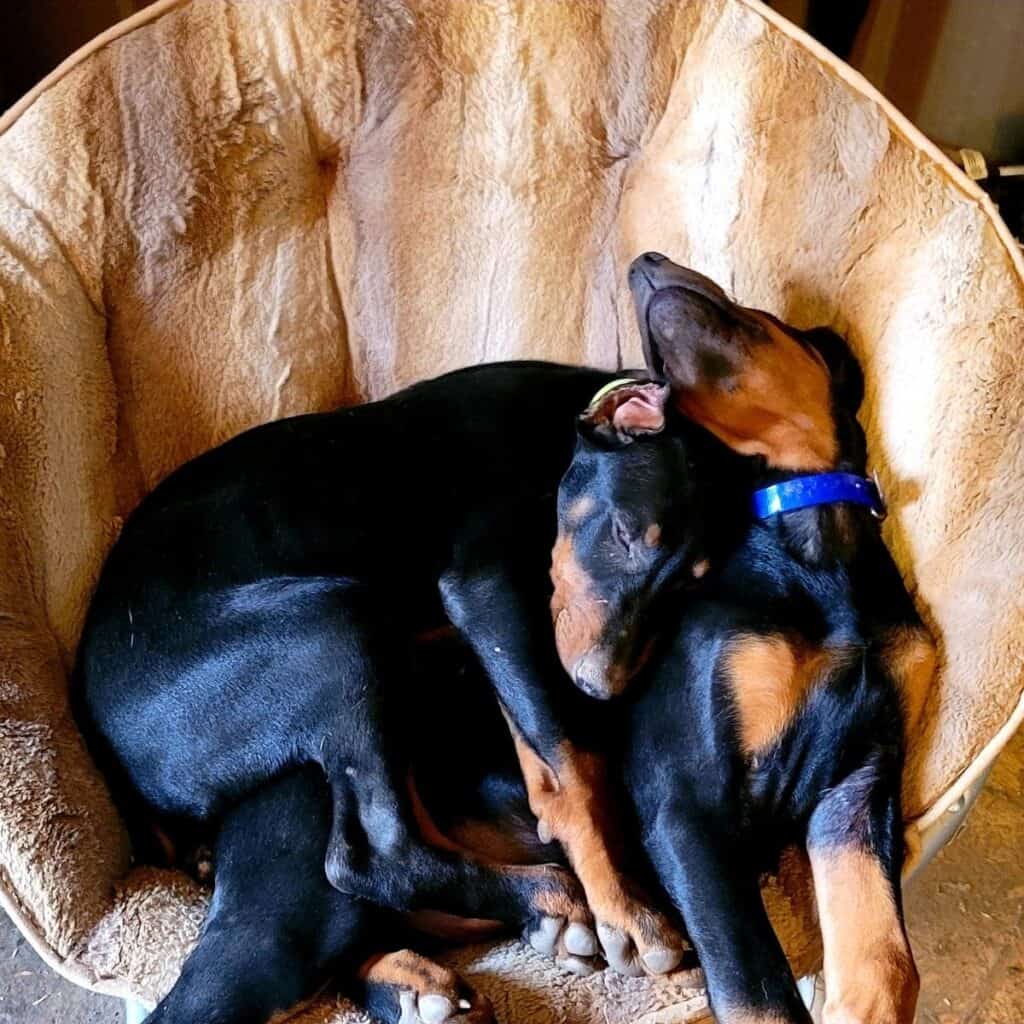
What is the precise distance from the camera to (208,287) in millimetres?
2279

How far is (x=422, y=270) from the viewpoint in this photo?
7.91ft

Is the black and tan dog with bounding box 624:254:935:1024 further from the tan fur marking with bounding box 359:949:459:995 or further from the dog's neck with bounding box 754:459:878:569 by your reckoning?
the tan fur marking with bounding box 359:949:459:995

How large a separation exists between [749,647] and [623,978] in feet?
1.59

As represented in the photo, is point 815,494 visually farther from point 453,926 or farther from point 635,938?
point 453,926

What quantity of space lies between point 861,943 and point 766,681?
1.23 feet

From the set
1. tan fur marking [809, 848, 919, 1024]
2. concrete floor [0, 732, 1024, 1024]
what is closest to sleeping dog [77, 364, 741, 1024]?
tan fur marking [809, 848, 919, 1024]

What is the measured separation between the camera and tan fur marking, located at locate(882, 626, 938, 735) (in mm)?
1826

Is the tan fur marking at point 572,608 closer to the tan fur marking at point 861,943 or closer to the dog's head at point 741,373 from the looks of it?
the dog's head at point 741,373

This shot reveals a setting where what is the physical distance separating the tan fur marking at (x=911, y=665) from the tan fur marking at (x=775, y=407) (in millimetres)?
281

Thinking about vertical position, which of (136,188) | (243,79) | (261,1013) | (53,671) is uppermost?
(243,79)

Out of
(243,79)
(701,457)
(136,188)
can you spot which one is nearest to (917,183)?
(701,457)

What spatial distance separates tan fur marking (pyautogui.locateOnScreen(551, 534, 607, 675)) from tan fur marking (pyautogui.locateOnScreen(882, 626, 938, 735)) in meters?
0.42

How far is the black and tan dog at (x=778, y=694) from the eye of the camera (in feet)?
5.51

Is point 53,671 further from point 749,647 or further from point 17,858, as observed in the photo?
point 749,647
